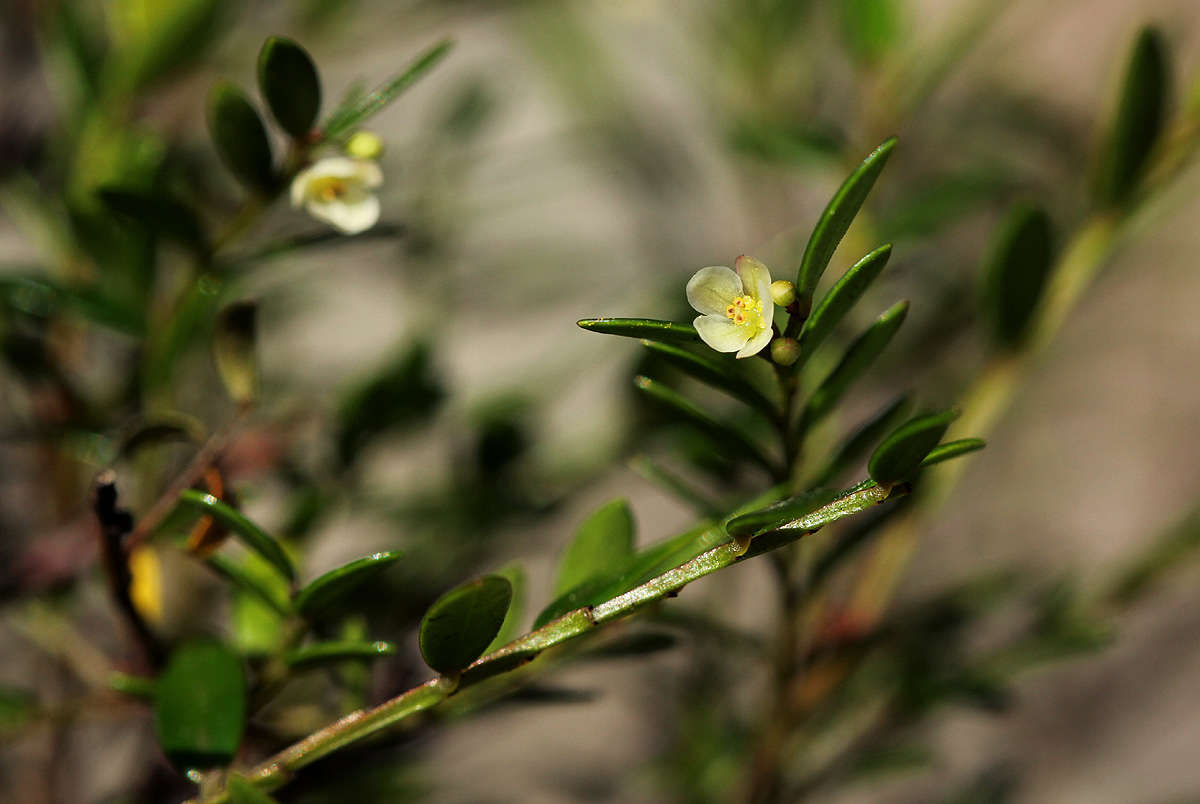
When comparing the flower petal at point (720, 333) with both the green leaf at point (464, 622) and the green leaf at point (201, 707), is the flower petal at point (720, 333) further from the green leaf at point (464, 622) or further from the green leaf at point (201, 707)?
the green leaf at point (201, 707)

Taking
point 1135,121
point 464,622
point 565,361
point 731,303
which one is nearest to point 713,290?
point 731,303

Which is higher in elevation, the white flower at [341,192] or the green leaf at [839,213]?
the white flower at [341,192]

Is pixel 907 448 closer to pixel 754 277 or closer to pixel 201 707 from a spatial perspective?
pixel 754 277

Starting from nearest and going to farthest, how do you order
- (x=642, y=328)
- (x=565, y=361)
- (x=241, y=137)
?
(x=642, y=328)
(x=241, y=137)
(x=565, y=361)

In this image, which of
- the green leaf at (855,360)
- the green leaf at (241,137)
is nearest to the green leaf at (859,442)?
the green leaf at (855,360)

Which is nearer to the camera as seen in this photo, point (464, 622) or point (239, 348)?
point (464, 622)

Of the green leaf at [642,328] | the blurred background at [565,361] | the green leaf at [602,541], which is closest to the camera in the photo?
the green leaf at [642,328]
